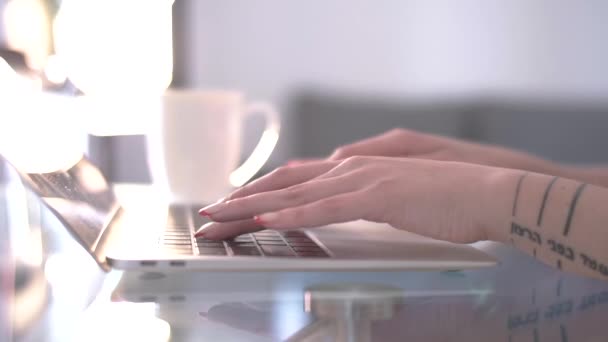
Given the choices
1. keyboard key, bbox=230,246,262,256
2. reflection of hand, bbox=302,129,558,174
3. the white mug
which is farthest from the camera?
the white mug

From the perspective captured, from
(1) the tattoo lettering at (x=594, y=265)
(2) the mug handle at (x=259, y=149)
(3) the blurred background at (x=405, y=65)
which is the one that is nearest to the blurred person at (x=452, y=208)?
(1) the tattoo lettering at (x=594, y=265)

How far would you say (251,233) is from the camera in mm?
602

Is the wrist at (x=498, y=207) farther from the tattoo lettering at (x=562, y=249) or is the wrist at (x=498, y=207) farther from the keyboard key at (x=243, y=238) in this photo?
the keyboard key at (x=243, y=238)

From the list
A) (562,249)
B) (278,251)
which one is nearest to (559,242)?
(562,249)

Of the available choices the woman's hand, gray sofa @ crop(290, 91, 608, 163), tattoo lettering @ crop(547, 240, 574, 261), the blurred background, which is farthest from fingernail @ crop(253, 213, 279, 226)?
gray sofa @ crop(290, 91, 608, 163)

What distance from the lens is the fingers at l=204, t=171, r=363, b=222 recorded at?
544mm

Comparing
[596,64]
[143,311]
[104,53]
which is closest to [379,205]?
[143,311]

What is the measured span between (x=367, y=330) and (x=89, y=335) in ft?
0.53

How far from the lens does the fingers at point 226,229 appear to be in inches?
22.1

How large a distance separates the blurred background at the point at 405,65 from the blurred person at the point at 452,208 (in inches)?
54.4

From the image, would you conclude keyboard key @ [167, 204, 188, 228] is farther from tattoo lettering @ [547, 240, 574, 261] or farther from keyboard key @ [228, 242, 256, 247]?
tattoo lettering @ [547, 240, 574, 261]

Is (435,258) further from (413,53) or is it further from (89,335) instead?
(413,53)

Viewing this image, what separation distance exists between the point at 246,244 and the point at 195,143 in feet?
1.35

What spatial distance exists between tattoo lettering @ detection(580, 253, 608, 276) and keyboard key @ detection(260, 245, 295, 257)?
0.21 meters
